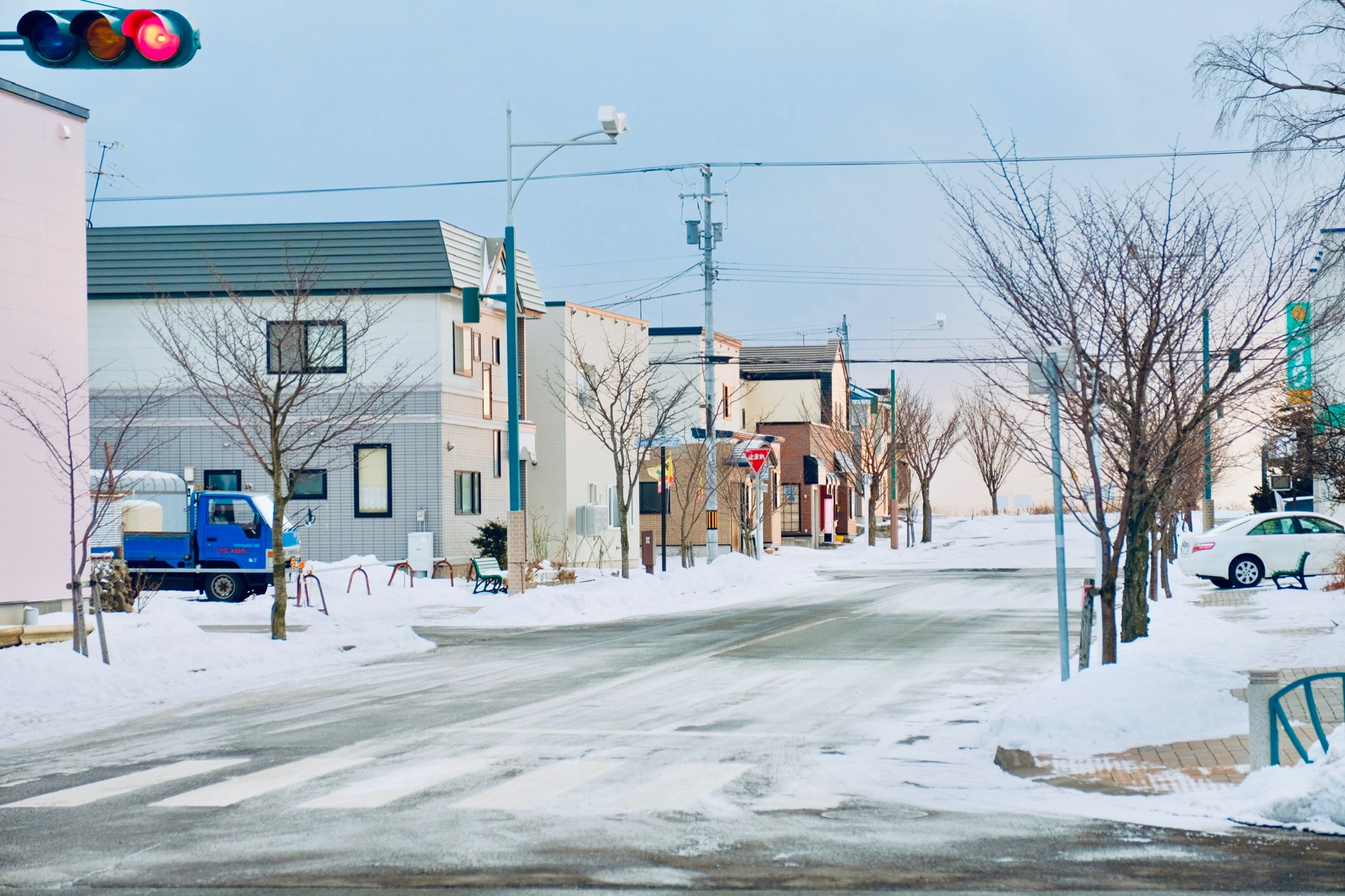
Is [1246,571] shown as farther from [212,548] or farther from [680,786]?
[680,786]

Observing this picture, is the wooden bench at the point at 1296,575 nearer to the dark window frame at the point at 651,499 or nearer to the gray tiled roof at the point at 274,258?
the gray tiled roof at the point at 274,258

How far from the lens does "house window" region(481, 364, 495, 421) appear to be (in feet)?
125

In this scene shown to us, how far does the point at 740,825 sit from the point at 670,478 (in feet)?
108

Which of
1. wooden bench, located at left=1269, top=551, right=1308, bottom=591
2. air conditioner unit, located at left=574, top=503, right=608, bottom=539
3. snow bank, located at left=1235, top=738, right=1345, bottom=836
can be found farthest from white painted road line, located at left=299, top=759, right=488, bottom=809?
air conditioner unit, located at left=574, top=503, right=608, bottom=539

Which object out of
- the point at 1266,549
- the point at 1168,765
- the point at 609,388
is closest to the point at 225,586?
the point at 609,388

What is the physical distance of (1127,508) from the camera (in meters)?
13.3

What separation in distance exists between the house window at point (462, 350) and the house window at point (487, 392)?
939mm

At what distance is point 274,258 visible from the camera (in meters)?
35.6

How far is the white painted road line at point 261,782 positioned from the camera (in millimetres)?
9352

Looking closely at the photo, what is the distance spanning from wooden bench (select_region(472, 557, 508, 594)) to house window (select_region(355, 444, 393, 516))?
3.91 meters

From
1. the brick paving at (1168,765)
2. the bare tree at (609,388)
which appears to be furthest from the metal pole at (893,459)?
the brick paving at (1168,765)

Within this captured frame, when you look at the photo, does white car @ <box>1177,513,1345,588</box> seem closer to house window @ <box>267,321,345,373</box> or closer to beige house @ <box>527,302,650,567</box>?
beige house @ <box>527,302,650,567</box>

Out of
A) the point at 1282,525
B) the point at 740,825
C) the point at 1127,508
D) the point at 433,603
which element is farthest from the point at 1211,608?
the point at 740,825

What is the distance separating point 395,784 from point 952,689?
7.18 metres
